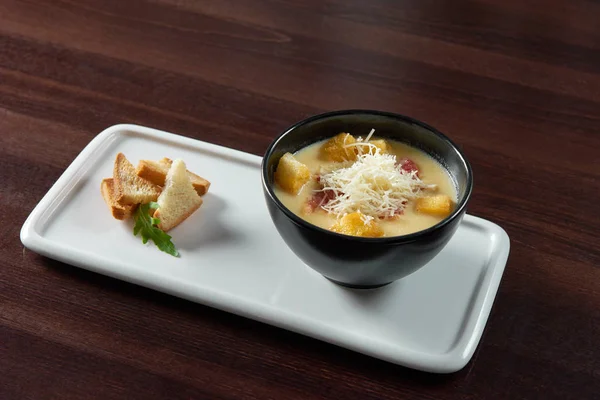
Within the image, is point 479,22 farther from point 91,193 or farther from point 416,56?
point 91,193

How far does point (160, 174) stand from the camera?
1.35 m

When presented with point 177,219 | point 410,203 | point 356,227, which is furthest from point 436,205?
point 177,219

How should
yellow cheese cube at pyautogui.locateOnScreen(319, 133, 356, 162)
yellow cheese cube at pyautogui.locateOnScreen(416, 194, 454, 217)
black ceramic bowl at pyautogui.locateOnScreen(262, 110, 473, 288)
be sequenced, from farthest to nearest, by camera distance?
yellow cheese cube at pyautogui.locateOnScreen(319, 133, 356, 162), yellow cheese cube at pyautogui.locateOnScreen(416, 194, 454, 217), black ceramic bowl at pyautogui.locateOnScreen(262, 110, 473, 288)

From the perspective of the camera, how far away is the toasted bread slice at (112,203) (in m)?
1.31

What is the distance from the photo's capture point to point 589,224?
4.73 ft

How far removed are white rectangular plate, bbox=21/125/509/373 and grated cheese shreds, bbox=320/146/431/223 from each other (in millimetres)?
135

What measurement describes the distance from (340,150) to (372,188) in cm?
14

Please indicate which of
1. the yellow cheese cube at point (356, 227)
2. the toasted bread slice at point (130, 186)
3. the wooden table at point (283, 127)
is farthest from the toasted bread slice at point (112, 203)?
the yellow cheese cube at point (356, 227)

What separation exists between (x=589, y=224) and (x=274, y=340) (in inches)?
26.2

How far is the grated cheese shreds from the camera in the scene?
1167mm

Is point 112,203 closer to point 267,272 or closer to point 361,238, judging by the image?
point 267,272

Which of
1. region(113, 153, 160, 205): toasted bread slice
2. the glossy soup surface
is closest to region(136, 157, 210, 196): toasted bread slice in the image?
region(113, 153, 160, 205): toasted bread slice

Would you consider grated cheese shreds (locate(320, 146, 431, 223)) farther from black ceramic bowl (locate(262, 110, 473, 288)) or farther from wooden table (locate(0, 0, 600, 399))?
wooden table (locate(0, 0, 600, 399))

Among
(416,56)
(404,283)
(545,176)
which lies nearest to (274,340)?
(404,283)
